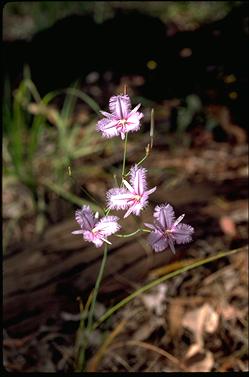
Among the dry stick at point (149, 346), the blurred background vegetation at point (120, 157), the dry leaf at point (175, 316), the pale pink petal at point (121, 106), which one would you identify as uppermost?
the pale pink petal at point (121, 106)

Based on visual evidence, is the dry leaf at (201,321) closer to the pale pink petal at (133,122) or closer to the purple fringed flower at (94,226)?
the purple fringed flower at (94,226)

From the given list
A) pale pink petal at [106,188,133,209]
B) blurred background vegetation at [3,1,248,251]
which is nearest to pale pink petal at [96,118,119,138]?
pale pink petal at [106,188,133,209]

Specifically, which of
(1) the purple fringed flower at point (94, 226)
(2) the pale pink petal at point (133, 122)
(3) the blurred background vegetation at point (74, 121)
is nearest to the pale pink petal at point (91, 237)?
(1) the purple fringed flower at point (94, 226)

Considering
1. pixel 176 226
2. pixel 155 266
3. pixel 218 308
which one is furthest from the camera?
pixel 155 266

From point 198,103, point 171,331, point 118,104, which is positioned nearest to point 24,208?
point 198,103

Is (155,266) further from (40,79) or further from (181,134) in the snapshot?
(40,79)

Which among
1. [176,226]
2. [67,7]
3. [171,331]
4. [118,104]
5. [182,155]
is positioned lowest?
[171,331]

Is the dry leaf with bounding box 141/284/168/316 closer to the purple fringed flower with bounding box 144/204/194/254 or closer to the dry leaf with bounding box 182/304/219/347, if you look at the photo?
the dry leaf with bounding box 182/304/219/347

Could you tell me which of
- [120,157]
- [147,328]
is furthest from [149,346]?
[120,157]
